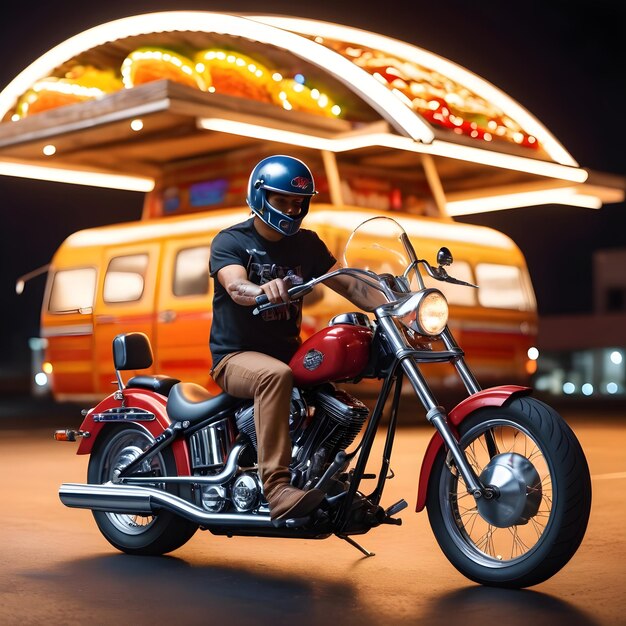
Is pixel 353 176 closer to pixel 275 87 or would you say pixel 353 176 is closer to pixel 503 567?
pixel 275 87

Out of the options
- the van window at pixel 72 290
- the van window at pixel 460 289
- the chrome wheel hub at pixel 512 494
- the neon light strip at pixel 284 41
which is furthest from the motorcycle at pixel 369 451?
the van window at pixel 72 290

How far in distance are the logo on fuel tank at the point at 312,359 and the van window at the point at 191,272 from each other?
33.2 feet

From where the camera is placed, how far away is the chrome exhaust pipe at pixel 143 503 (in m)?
5.71

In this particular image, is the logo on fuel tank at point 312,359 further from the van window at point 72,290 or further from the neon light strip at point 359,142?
the van window at point 72,290

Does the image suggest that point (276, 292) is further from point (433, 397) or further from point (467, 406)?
point (467, 406)

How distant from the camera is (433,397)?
216 inches

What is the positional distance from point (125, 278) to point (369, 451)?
11498 millimetres

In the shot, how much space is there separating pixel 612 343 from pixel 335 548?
57.2 meters

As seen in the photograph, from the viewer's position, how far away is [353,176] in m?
16.5

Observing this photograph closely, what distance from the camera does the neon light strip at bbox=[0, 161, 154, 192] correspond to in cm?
1802

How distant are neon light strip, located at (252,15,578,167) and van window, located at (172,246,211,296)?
3799mm

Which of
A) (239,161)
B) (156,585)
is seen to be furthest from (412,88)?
(156,585)

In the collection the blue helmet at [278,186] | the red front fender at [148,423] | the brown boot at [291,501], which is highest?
the blue helmet at [278,186]

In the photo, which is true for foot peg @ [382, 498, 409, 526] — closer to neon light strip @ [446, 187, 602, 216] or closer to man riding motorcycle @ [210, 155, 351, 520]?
man riding motorcycle @ [210, 155, 351, 520]
